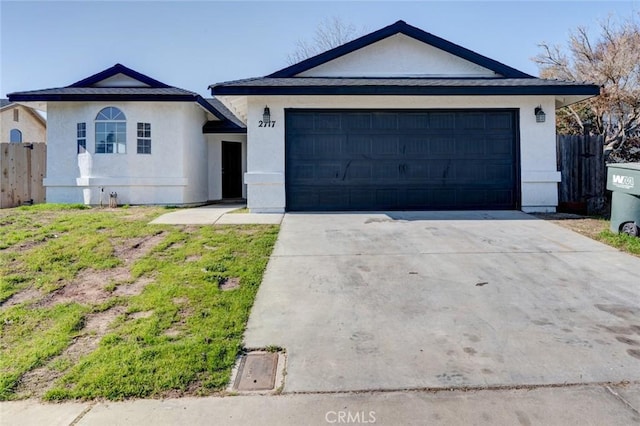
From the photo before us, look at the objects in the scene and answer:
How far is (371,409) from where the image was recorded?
2.65 meters

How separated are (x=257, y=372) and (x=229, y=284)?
1922 millimetres

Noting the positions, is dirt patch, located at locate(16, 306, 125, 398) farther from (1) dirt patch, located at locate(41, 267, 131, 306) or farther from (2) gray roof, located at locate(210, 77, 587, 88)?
(2) gray roof, located at locate(210, 77, 587, 88)

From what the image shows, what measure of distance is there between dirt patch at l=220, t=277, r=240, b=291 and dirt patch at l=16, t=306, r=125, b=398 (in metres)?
1.09

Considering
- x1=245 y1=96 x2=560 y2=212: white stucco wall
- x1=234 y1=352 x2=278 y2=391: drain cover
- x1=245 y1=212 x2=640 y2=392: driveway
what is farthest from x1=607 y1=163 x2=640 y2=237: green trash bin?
x1=234 y1=352 x2=278 y2=391: drain cover

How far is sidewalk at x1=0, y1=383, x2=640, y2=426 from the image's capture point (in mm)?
2531

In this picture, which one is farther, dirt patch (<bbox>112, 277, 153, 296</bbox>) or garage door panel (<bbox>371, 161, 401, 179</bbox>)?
garage door panel (<bbox>371, 161, 401, 179</bbox>)

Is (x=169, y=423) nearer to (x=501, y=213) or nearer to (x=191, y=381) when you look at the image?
(x=191, y=381)

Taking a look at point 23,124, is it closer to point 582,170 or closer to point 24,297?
point 24,297

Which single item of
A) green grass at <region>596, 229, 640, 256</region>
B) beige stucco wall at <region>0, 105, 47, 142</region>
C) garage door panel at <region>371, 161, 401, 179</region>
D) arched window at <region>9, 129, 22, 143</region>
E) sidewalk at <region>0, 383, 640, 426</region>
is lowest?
sidewalk at <region>0, 383, 640, 426</region>

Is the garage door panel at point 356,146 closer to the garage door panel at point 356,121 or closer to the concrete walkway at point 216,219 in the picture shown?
the garage door panel at point 356,121

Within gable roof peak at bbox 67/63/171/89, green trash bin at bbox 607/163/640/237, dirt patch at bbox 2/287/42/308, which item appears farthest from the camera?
gable roof peak at bbox 67/63/171/89

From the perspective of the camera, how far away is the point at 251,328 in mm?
3850

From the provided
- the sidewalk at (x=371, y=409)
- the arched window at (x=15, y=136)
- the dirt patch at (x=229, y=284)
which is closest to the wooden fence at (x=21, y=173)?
the dirt patch at (x=229, y=284)

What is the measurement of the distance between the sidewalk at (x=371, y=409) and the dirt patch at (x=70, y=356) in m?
0.15
